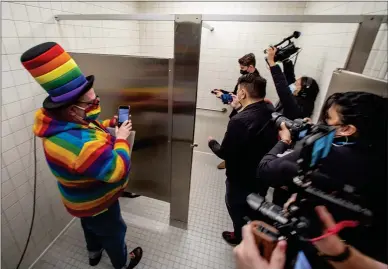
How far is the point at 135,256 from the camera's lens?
57.3 inches

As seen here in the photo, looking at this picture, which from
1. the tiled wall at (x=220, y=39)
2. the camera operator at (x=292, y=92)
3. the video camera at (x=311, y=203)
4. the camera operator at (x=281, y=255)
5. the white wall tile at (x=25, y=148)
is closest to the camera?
the camera operator at (x=281, y=255)

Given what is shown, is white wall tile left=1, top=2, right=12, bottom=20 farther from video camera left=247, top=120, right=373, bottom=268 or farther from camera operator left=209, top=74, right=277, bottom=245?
video camera left=247, top=120, right=373, bottom=268

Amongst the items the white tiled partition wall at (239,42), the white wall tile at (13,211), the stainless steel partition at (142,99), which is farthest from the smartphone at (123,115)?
the white tiled partition wall at (239,42)

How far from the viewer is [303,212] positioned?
0.70 metres

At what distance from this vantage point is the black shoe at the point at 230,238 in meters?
1.64

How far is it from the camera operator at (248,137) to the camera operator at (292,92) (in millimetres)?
175

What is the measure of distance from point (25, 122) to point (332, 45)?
2197mm

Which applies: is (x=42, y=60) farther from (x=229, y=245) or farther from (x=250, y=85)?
(x=229, y=245)

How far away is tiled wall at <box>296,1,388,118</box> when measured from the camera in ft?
3.14

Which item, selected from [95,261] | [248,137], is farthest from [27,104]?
[248,137]

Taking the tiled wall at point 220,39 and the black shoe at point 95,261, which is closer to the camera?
the black shoe at point 95,261

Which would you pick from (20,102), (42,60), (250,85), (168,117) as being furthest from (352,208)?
(20,102)

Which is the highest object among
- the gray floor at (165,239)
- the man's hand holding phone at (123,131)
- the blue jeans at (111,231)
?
the man's hand holding phone at (123,131)

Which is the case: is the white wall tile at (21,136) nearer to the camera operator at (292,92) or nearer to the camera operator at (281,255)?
the camera operator at (281,255)
